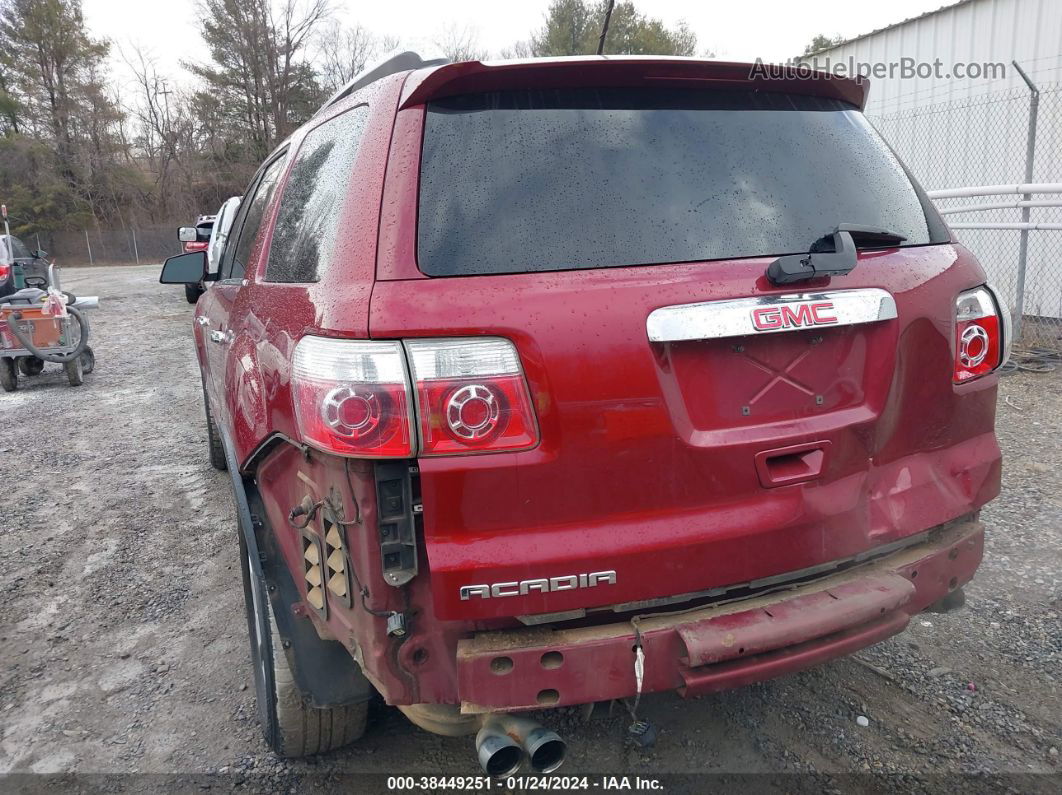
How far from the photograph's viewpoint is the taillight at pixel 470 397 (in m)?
1.65

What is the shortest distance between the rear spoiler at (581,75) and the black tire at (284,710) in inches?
60.2

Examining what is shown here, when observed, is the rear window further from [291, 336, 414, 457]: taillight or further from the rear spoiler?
[291, 336, 414, 457]: taillight

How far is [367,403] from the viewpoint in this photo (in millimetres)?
1651

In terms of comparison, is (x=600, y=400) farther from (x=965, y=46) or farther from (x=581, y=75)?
(x=965, y=46)

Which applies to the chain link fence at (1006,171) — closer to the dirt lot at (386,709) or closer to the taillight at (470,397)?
the dirt lot at (386,709)

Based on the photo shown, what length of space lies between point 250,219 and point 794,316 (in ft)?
8.41

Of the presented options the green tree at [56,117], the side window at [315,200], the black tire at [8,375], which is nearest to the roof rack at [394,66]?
the side window at [315,200]

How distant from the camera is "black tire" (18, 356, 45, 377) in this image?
9391 millimetres

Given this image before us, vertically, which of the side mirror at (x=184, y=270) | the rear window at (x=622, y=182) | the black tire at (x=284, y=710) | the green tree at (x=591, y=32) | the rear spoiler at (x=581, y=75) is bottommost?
the black tire at (x=284, y=710)

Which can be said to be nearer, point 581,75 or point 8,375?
point 581,75

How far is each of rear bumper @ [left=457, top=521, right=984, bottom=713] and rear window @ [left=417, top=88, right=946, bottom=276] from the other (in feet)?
2.89

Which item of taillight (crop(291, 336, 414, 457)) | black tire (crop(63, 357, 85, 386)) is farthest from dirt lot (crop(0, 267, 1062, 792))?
black tire (crop(63, 357, 85, 386))

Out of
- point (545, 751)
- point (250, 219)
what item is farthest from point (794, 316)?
point (250, 219)

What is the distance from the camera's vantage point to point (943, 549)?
2137 mm
